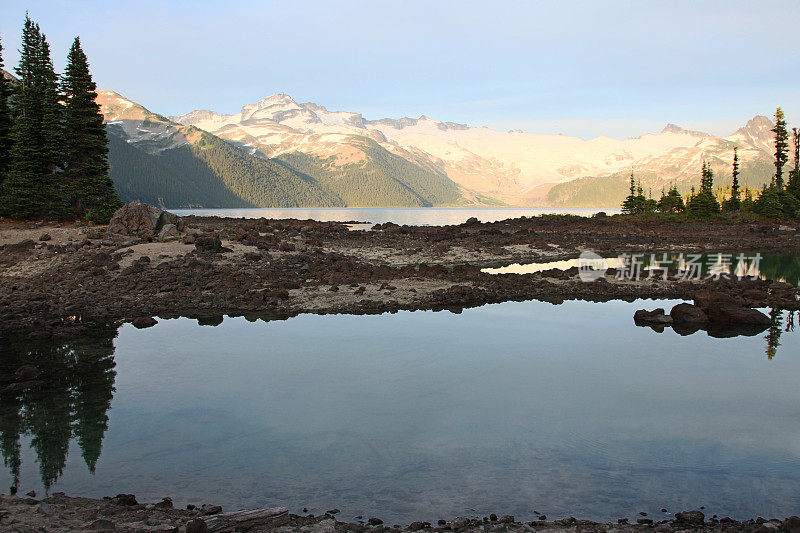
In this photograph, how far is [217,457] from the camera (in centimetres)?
1167

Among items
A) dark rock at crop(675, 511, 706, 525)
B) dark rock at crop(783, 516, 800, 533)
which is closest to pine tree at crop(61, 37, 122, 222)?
dark rock at crop(675, 511, 706, 525)

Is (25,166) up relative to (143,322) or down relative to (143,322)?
up

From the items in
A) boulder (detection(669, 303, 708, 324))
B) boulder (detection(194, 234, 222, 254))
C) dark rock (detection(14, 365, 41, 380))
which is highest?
boulder (detection(194, 234, 222, 254))

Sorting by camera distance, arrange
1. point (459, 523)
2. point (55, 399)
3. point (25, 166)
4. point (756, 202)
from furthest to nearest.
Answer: point (756, 202)
point (25, 166)
point (55, 399)
point (459, 523)

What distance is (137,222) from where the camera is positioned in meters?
42.5

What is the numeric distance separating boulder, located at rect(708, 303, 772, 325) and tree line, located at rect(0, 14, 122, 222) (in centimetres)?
4699

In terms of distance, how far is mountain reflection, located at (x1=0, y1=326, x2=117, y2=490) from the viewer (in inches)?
476

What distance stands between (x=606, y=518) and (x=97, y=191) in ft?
172

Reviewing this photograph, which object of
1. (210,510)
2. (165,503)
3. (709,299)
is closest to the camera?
(210,510)

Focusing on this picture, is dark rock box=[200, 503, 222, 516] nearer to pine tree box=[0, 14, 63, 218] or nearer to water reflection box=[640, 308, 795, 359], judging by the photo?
water reflection box=[640, 308, 795, 359]

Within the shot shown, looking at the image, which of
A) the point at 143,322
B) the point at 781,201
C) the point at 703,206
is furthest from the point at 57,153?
the point at 781,201

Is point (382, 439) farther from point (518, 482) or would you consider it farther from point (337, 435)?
point (518, 482)

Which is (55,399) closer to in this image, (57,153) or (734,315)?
(734,315)

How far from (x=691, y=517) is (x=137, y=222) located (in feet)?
139
